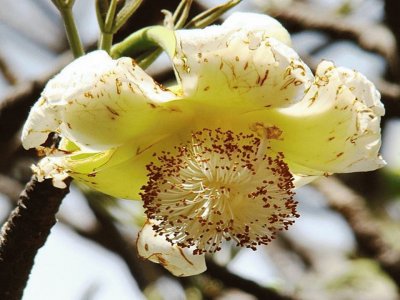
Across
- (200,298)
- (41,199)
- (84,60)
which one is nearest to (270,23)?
(84,60)

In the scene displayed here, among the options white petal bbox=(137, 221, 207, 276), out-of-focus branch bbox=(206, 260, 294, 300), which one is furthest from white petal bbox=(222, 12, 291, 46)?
out-of-focus branch bbox=(206, 260, 294, 300)

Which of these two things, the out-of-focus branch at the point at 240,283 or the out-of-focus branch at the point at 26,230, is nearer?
the out-of-focus branch at the point at 26,230

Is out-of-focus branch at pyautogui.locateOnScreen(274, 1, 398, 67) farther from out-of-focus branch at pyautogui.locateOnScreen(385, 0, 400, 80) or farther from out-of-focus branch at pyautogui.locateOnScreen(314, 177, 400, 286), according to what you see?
out-of-focus branch at pyautogui.locateOnScreen(314, 177, 400, 286)

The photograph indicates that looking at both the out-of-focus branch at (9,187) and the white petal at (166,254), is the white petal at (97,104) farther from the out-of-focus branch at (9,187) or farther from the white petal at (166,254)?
the out-of-focus branch at (9,187)

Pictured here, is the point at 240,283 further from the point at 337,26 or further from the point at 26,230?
the point at 337,26

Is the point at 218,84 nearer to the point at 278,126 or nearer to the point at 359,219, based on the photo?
the point at 278,126

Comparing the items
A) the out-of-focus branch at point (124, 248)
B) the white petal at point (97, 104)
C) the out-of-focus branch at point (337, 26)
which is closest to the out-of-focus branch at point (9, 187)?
the out-of-focus branch at point (124, 248)
